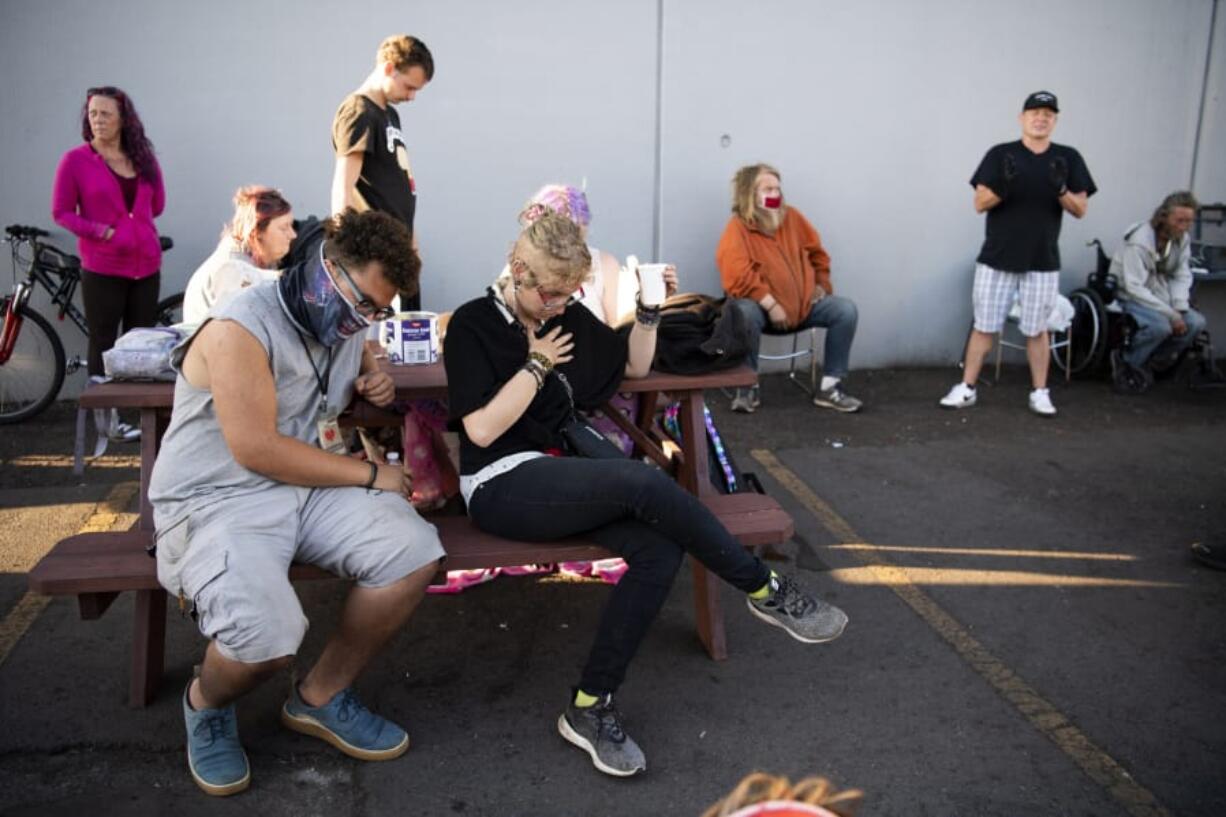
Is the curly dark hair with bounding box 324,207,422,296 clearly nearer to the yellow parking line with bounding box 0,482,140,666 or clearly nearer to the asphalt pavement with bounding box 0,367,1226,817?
the asphalt pavement with bounding box 0,367,1226,817

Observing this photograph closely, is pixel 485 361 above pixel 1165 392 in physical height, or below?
above

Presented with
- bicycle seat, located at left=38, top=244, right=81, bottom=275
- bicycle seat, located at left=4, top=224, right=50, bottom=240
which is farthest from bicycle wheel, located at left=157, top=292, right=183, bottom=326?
bicycle seat, located at left=4, top=224, right=50, bottom=240

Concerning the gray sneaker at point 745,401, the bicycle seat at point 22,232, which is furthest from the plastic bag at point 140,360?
the gray sneaker at point 745,401

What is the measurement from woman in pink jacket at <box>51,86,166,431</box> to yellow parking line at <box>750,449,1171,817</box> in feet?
11.8

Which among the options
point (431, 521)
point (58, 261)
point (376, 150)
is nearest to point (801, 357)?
point (376, 150)

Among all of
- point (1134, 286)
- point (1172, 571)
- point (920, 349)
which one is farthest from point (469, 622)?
point (1134, 286)

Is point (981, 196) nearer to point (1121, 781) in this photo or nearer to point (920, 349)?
point (920, 349)

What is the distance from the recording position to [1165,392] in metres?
6.96

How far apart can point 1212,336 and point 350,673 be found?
7461 mm

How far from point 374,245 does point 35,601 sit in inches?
82.9

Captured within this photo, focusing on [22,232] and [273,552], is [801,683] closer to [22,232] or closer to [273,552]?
[273,552]

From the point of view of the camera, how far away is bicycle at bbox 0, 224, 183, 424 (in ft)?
18.1

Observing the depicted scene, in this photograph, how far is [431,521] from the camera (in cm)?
305

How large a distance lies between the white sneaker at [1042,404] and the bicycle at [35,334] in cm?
518
